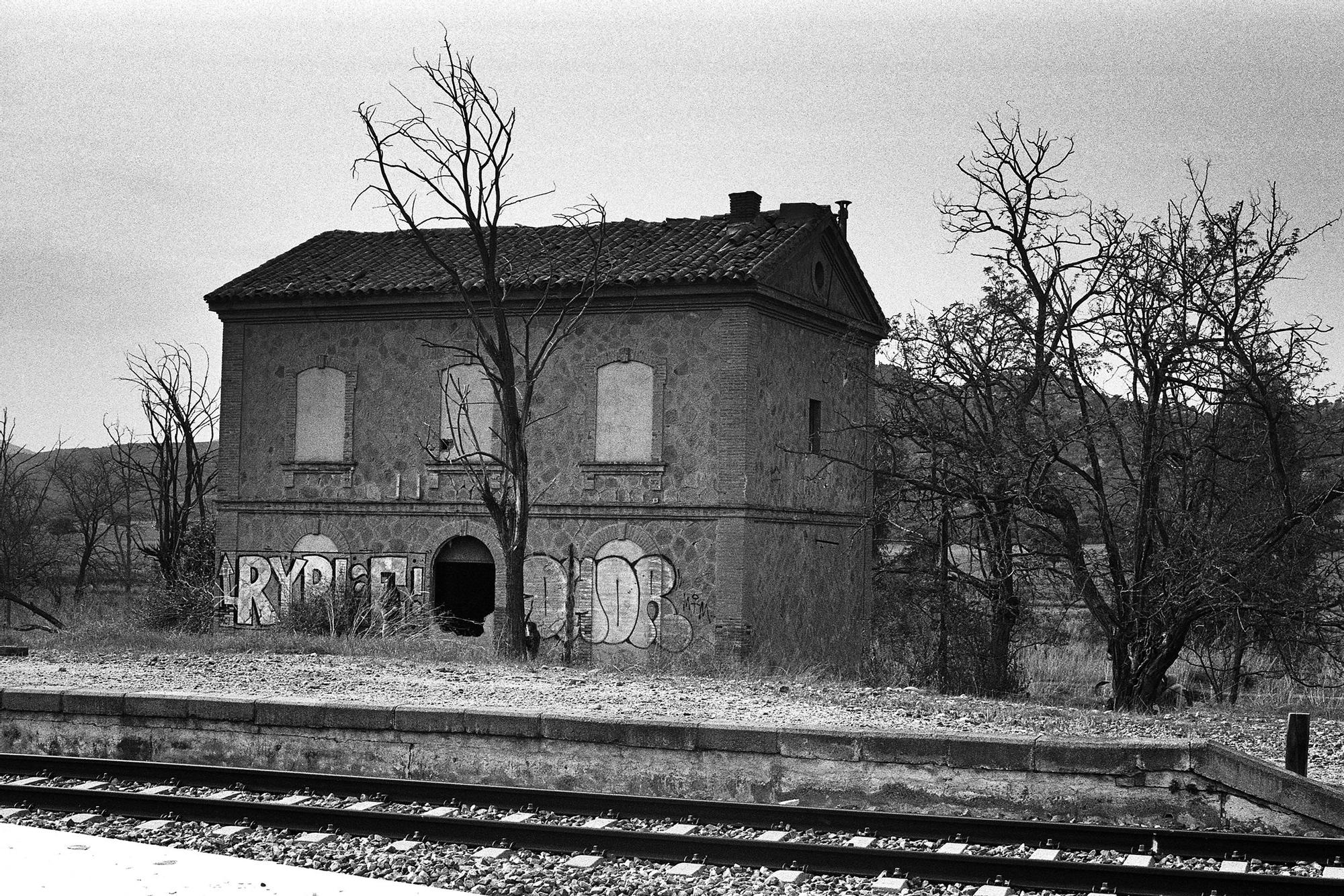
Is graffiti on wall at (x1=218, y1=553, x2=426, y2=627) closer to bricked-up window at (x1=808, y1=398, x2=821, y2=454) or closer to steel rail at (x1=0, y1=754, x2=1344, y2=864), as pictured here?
bricked-up window at (x1=808, y1=398, x2=821, y2=454)

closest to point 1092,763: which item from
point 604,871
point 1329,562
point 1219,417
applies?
point 604,871

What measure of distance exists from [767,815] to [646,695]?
17.6ft

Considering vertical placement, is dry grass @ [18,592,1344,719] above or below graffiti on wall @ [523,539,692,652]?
below

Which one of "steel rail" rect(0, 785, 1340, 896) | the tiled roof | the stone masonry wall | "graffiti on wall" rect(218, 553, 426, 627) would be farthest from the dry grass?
"steel rail" rect(0, 785, 1340, 896)

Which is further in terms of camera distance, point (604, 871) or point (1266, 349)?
point (1266, 349)

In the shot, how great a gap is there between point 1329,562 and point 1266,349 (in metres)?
3.44

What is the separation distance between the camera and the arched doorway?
2384cm

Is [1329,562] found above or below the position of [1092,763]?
above

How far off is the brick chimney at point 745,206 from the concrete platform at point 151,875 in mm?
19009

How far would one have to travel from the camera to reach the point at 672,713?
39.9ft

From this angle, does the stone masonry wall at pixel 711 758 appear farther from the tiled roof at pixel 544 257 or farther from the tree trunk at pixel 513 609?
the tiled roof at pixel 544 257

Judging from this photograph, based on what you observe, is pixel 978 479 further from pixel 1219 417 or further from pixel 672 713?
pixel 672 713

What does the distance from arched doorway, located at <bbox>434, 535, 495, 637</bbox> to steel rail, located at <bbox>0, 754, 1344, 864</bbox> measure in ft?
42.1

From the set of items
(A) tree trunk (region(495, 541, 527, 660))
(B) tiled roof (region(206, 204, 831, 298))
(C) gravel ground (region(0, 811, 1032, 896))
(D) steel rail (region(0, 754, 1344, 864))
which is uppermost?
(B) tiled roof (region(206, 204, 831, 298))
